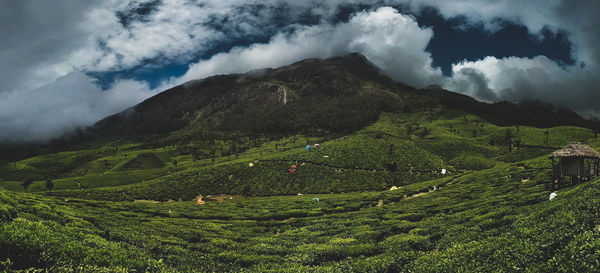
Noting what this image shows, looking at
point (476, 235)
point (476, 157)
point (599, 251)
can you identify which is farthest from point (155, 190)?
point (476, 157)

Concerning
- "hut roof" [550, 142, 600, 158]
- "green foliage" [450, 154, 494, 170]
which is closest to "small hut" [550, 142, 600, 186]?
"hut roof" [550, 142, 600, 158]

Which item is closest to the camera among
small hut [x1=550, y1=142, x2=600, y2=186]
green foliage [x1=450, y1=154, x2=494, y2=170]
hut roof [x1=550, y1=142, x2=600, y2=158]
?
small hut [x1=550, y1=142, x2=600, y2=186]

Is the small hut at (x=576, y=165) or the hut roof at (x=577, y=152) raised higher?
the hut roof at (x=577, y=152)

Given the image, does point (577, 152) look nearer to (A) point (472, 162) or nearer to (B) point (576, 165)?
(B) point (576, 165)

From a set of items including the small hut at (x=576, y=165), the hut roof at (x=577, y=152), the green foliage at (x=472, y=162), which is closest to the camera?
the small hut at (x=576, y=165)

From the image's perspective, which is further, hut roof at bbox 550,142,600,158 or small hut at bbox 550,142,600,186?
hut roof at bbox 550,142,600,158

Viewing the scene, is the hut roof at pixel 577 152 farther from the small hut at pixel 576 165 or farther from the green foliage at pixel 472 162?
the green foliage at pixel 472 162

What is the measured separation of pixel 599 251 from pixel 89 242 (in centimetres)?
2444

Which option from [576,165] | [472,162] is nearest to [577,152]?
[576,165]

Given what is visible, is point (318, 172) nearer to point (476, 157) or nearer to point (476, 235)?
point (476, 157)

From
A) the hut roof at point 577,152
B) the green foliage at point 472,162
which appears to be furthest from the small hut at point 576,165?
the green foliage at point 472,162

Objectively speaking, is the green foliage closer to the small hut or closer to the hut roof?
the hut roof

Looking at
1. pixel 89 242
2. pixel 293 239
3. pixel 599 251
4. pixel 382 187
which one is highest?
pixel 599 251

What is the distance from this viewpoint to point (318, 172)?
127 metres
